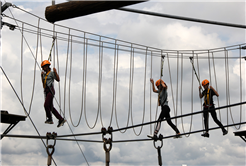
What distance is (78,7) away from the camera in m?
4.99

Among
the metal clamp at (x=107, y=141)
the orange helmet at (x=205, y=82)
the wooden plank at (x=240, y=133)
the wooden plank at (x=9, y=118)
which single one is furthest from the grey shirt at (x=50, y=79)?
the wooden plank at (x=240, y=133)

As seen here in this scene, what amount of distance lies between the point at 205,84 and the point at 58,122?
197 inches

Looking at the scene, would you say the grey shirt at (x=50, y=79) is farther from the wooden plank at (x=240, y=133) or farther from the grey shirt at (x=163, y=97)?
the wooden plank at (x=240, y=133)

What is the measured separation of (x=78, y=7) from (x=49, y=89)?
4780 mm

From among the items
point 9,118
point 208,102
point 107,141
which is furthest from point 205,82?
point 9,118

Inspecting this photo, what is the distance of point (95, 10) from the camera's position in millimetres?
4938

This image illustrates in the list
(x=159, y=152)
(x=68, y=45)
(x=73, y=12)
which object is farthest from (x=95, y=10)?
(x=68, y=45)

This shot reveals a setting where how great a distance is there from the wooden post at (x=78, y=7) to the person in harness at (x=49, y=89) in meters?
4.18

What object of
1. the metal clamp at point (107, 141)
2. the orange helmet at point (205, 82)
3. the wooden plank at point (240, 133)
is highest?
the orange helmet at point (205, 82)

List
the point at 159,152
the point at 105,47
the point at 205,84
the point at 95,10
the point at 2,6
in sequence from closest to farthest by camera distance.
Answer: the point at 95,10 < the point at 159,152 < the point at 2,6 < the point at 105,47 < the point at 205,84

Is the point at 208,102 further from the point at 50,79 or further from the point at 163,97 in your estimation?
the point at 50,79

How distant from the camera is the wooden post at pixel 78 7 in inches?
189

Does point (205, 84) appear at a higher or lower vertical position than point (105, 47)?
lower

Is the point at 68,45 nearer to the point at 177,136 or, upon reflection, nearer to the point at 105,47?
the point at 105,47
